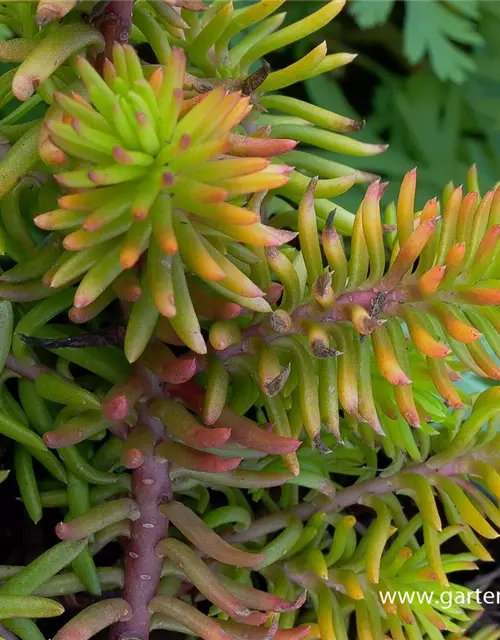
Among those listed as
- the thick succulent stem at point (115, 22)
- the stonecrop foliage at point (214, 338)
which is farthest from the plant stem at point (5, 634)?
the thick succulent stem at point (115, 22)

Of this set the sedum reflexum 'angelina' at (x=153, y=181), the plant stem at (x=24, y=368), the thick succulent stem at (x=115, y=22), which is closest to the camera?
the sedum reflexum 'angelina' at (x=153, y=181)

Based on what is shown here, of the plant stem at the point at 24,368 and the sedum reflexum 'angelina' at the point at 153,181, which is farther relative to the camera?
the plant stem at the point at 24,368

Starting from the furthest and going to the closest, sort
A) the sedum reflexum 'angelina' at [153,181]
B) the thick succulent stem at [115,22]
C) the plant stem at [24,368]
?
the plant stem at [24,368] → the thick succulent stem at [115,22] → the sedum reflexum 'angelina' at [153,181]

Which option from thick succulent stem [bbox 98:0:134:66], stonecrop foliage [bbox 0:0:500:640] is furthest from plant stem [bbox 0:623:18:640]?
thick succulent stem [bbox 98:0:134:66]

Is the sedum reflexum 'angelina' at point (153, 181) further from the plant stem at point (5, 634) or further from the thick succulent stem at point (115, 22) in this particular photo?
the plant stem at point (5, 634)

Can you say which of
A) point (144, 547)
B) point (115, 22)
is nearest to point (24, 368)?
point (144, 547)

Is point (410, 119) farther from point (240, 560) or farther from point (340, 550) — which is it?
point (240, 560)

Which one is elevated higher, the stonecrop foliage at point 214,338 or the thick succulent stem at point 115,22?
the thick succulent stem at point 115,22

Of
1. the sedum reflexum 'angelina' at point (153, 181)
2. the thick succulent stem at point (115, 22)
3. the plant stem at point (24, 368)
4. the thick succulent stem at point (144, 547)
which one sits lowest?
the thick succulent stem at point (144, 547)
